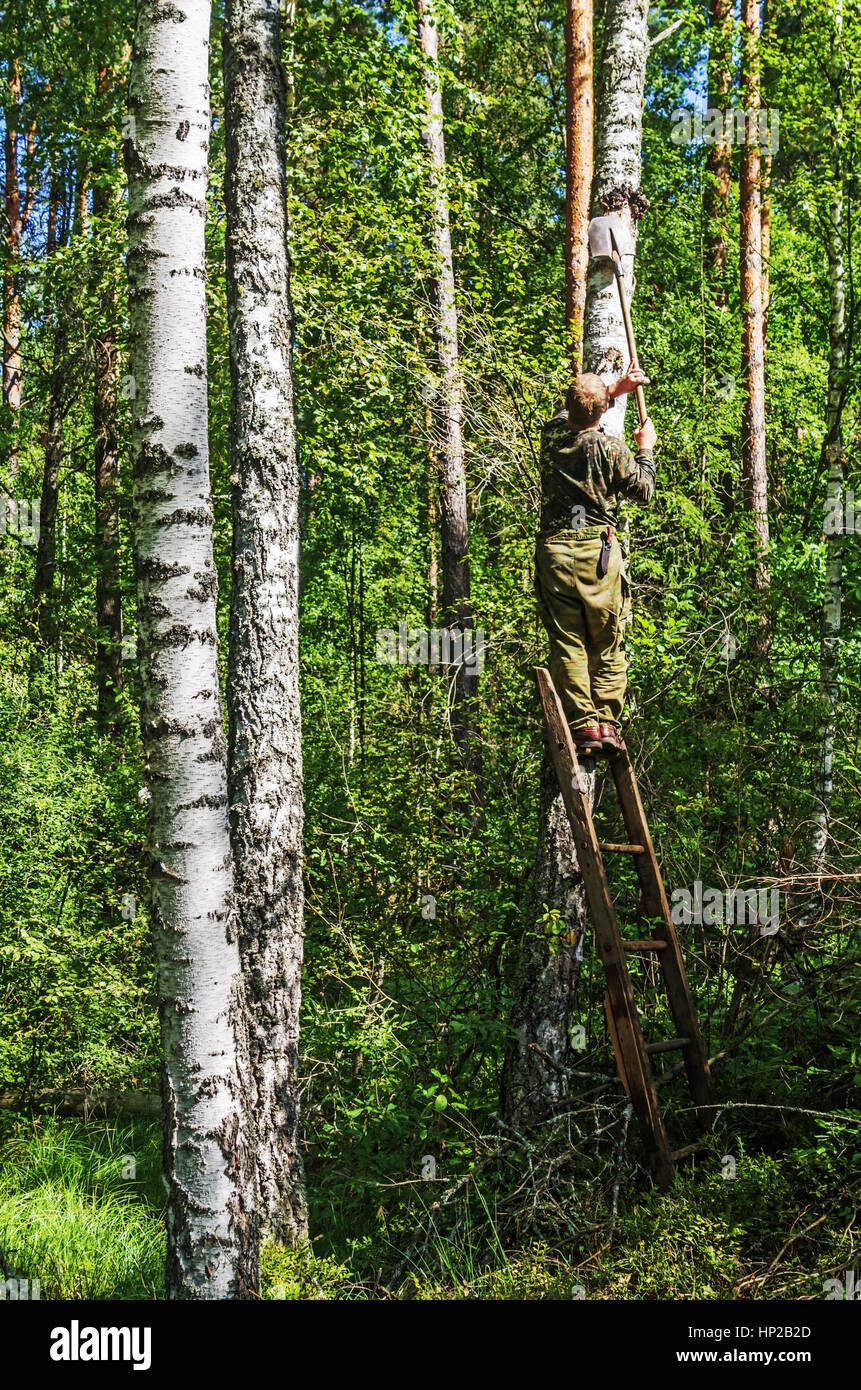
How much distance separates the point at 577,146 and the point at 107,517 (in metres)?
6.96

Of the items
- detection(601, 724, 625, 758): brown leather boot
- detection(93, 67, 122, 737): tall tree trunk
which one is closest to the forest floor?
detection(601, 724, 625, 758): brown leather boot

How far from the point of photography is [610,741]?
16.5 ft

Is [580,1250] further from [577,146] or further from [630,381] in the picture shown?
[577,146]

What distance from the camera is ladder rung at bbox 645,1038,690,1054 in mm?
4699

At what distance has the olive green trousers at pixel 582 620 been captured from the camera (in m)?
5.16

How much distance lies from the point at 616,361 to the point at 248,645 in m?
2.42

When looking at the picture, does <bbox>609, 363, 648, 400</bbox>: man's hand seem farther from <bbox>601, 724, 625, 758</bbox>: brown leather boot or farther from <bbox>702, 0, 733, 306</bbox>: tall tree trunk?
<bbox>702, 0, 733, 306</bbox>: tall tree trunk

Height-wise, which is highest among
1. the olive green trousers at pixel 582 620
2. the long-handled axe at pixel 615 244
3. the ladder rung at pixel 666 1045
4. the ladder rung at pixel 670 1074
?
the long-handled axe at pixel 615 244

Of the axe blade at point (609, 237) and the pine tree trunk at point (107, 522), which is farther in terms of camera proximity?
the pine tree trunk at point (107, 522)

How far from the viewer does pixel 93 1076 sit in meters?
8.25

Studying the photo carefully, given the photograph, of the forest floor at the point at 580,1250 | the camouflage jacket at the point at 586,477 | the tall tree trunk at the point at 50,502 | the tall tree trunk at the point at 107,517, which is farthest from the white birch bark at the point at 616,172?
the tall tree trunk at the point at 50,502

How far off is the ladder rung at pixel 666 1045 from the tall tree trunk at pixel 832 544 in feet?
3.47

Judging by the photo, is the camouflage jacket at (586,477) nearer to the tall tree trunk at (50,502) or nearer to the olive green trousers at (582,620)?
the olive green trousers at (582,620)

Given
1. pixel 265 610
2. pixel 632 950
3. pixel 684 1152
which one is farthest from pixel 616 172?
pixel 684 1152
